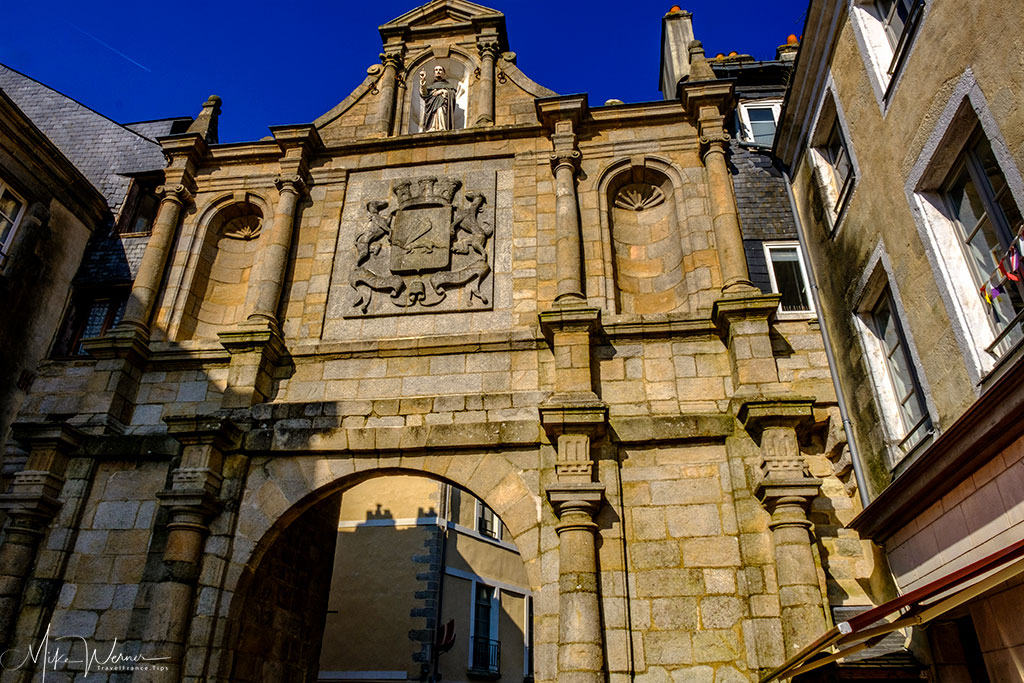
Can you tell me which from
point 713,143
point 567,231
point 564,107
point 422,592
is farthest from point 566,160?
point 422,592

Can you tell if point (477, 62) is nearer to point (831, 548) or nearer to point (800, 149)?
point (800, 149)

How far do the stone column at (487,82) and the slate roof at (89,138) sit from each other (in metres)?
5.43

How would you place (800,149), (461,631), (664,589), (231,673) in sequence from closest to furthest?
(664,589) → (231,673) → (800,149) → (461,631)

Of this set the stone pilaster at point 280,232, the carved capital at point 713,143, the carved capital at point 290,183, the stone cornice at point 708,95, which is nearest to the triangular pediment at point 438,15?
the stone pilaster at point 280,232

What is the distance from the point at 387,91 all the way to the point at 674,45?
533cm

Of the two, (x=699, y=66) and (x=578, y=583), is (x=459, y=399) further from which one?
(x=699, y=66)

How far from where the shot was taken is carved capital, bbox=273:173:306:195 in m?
9.83

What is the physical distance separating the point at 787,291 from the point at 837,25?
9.68ft

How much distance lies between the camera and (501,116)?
10469 millimetres

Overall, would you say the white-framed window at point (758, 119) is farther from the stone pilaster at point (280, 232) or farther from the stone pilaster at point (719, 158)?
the stone pilaster at point (280, 232)

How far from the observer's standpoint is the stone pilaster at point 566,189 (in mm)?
8406

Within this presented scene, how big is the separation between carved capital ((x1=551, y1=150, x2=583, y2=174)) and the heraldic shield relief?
1.02m

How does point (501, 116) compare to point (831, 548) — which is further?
point (501, 116)

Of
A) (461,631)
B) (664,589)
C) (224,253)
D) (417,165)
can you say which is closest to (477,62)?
(417,165)
